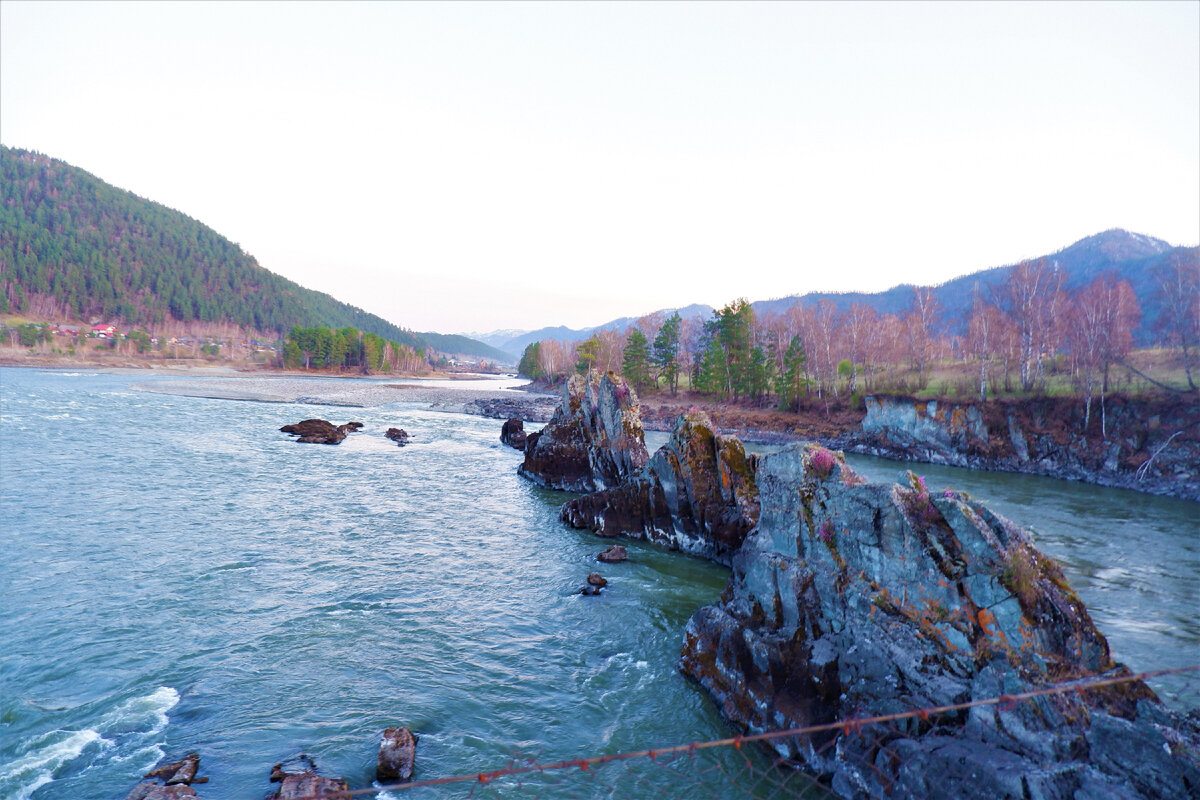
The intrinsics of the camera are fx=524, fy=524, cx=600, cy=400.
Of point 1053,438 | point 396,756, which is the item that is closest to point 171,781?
point 396,756

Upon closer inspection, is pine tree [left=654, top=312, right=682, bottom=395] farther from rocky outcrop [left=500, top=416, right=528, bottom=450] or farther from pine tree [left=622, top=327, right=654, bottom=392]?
rocky outcrop [left=500, top=416, right=528, bottom=450]

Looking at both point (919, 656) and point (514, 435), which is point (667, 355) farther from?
point (919, 656)

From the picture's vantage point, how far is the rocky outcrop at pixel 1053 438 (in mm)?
36844

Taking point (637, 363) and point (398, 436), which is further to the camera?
point (637, 363)

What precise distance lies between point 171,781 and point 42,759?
10.3 feet

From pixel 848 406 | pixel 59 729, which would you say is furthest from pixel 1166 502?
pixel 59 729

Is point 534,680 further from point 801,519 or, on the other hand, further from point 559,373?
point 559,373

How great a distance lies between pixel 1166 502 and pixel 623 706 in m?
40.9

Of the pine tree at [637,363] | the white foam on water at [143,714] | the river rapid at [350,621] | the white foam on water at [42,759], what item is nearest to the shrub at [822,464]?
the river rapid at [350,621]

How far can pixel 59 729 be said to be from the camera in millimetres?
11016

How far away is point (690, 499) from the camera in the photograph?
79.5 feet

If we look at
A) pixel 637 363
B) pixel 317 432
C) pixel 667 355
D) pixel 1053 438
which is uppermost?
pixel 667 355

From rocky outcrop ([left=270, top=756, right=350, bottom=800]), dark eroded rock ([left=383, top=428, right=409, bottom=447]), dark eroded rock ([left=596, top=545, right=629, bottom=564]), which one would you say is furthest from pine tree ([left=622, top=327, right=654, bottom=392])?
rocky outcrop ([left=270, top=756, right=350, bottom=800])

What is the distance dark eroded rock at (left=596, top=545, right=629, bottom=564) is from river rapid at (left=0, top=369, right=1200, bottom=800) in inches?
18.7
